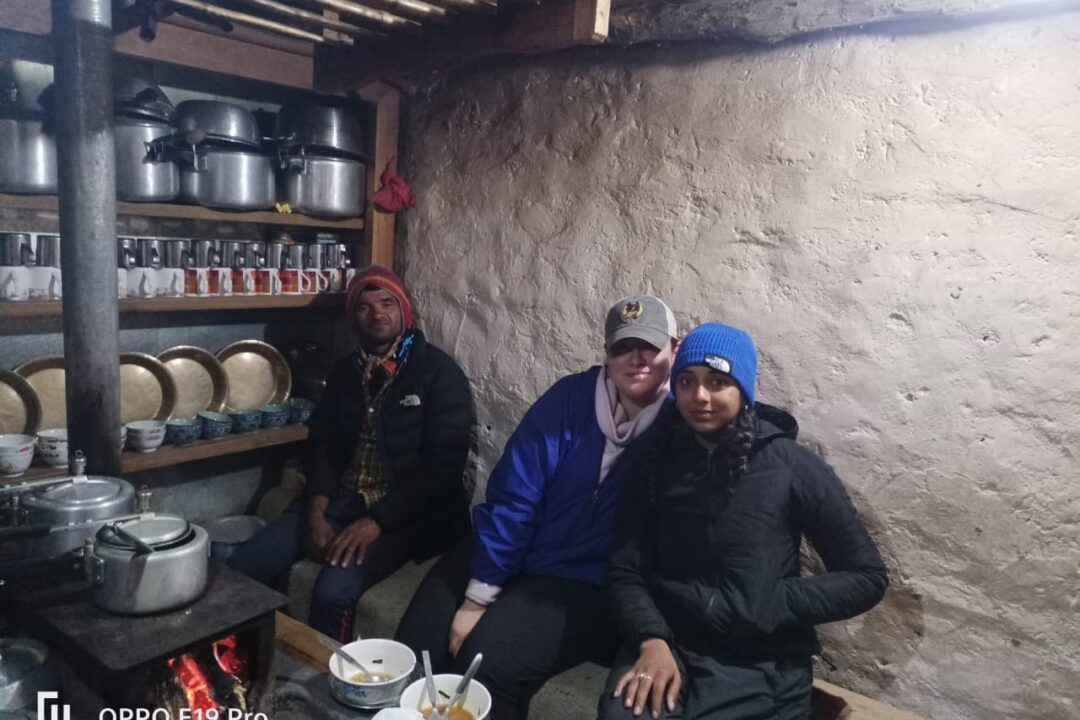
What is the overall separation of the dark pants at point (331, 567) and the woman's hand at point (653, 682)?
3.45ft

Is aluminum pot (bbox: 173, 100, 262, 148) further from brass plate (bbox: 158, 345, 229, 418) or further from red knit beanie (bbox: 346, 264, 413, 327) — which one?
brass plate (bbox: 158, 345, 229, 418)

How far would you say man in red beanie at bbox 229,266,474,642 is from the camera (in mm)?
2582

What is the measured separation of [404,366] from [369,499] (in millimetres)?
488

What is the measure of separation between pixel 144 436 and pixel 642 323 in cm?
172

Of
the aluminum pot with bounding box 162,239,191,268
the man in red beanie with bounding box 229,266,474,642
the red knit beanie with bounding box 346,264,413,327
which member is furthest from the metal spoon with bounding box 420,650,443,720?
the aluminum pot with bounding box 162,239,191,268

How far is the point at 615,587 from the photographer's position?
187 cm

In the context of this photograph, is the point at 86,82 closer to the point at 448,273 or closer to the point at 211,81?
the point at 211,81

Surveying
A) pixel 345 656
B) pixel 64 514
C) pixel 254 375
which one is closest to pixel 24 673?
pixel 64 514

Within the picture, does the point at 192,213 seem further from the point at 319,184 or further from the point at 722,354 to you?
the point at 722,354

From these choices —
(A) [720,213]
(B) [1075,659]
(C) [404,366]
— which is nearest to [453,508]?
(C) [404,366]

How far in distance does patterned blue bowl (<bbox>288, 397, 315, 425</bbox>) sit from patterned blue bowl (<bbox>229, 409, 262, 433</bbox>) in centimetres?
15

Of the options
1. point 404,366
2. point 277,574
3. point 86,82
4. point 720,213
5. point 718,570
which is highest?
point 86,82

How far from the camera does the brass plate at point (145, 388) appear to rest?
2.72 metres

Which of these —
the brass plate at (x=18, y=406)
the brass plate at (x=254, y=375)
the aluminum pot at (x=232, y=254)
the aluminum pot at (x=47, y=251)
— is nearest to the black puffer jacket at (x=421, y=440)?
the brass plate at (x=254, y=375)
